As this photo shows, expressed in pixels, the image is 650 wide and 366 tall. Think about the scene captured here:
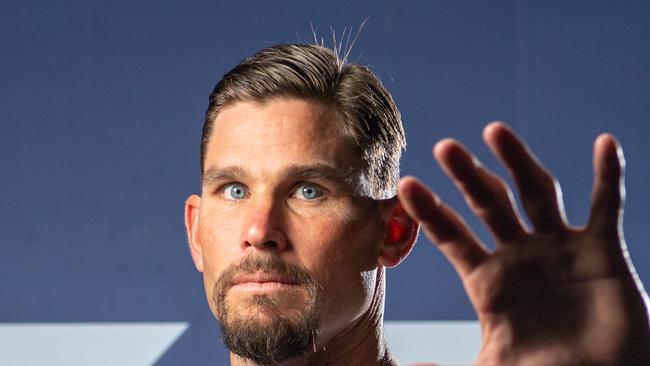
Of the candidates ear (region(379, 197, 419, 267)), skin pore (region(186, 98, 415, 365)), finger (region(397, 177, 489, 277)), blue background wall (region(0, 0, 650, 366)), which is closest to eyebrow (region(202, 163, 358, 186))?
skin pore (region(186, 98, 415, 365))

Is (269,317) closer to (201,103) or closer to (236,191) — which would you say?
(236,191)

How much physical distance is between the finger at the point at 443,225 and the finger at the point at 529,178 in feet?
0.25

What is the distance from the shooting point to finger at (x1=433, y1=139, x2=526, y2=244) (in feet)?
3.63

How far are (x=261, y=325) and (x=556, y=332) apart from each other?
59 cm

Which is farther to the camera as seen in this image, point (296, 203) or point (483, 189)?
point (296, 203)

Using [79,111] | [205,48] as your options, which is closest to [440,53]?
[205,48]

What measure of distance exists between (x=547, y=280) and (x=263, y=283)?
56 cm

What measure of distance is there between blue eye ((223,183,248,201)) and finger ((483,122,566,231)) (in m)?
0.65

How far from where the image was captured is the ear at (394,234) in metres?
1.80

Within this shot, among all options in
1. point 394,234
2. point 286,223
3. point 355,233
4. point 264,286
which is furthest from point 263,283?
point 394,234

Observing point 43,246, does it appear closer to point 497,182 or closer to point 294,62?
point 294,62

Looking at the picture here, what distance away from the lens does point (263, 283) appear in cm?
159

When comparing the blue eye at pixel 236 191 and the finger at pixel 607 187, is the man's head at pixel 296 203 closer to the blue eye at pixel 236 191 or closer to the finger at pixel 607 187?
the blue eye at pixel 236 191

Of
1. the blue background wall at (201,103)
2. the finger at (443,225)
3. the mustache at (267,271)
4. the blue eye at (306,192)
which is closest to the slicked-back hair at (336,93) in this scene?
the blue eye at (306,192)
